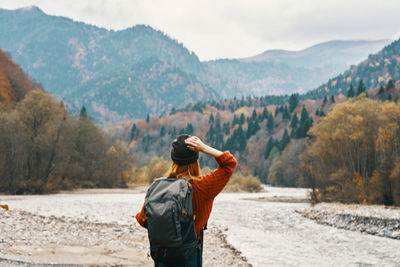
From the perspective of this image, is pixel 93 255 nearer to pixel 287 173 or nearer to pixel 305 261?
pixel 305 261

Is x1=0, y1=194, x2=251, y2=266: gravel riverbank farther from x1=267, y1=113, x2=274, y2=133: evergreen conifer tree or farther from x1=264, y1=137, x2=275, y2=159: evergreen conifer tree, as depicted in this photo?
x1=267, y1=113, x2=274, y2=133: evergreen conifer tree

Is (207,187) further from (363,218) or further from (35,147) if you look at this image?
(35,147)

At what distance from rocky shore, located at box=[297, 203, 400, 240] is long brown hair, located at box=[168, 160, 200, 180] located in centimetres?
1814

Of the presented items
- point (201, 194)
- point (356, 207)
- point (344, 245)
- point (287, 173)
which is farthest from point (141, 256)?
point (287, 173)

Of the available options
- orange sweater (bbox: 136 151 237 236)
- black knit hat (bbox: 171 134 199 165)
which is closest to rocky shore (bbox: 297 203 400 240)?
orange sweater (bbox: 136 151 237 236)

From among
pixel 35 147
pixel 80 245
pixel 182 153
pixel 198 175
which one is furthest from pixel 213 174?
pixel 35 147

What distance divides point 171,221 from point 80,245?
28.2ft

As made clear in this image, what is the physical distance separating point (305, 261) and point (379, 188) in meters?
18.7

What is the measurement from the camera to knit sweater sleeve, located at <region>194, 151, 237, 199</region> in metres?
3.75

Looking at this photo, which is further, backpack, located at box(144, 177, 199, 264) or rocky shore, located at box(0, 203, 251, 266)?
rocky shore, located at box(0, 203, 251, 266)

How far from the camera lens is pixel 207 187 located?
12.3 feet

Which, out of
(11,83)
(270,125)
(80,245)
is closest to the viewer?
(80,245)

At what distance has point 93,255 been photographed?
978 centimetres

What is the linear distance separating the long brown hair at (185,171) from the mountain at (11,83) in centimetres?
5434
